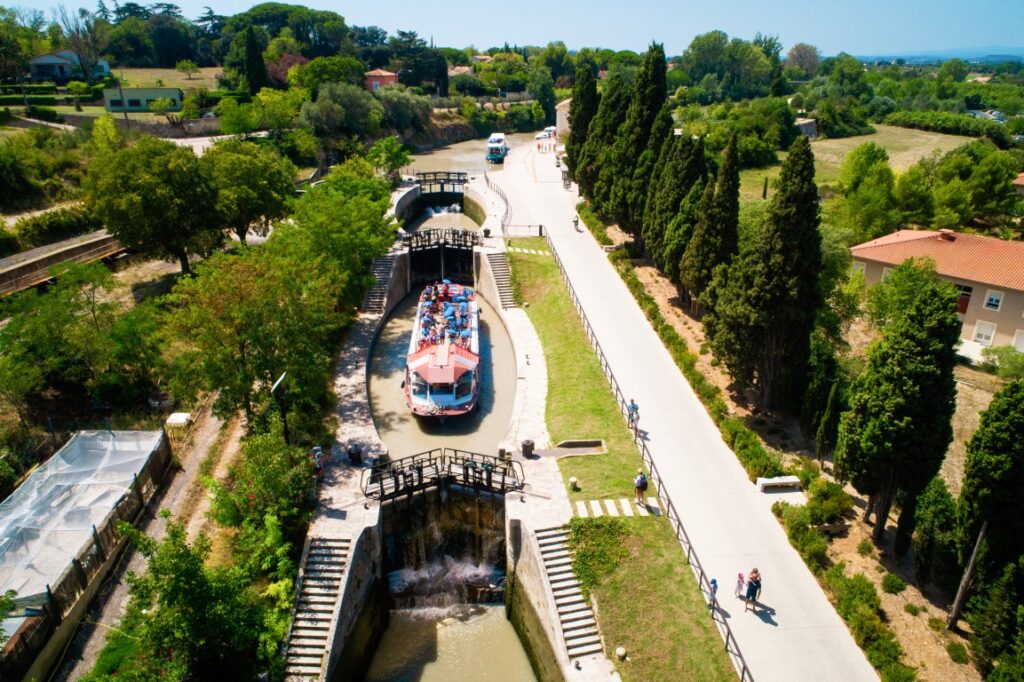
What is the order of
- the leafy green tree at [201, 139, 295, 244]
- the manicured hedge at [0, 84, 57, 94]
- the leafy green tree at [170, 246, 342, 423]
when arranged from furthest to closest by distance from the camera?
the manicured hedge at [0, 84, 57, 94] → the leafy green tree at [201, 139, 295, 244] → the leafy green tree at [170, 246, 342, 423]

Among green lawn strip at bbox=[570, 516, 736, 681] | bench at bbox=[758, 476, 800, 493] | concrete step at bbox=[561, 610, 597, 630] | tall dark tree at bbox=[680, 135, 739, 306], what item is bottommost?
concrete step at bbox=[561, 610, 597, 630]

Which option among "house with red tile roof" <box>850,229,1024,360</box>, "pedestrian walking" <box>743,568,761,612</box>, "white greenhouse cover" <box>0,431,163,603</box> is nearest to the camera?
"white greenhouse cover" <box>0,431,163,603</box>

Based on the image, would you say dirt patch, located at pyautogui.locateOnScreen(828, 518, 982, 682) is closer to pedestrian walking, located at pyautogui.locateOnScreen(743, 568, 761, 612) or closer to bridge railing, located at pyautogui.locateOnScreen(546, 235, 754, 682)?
pedestrian walking, located at pyautogui.locateOnScreen(743, 568, 761, 612)

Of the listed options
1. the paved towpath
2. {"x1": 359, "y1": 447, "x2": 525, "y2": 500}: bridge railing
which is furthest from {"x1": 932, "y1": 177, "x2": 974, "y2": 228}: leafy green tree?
{"x1": 359, "y1": 447, "x2": 525, "y2": 500}: bridge railing

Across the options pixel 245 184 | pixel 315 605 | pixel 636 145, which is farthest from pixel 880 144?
pixel 315 605

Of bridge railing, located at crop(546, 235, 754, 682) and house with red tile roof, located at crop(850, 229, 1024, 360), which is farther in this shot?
house with red tile roof, located at crop(850, 229, 1024, 360)

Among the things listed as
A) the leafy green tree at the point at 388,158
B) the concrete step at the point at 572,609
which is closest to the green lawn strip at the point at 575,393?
the concrete step at the point at 572,609

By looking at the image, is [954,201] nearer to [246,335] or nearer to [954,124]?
[246,335]
